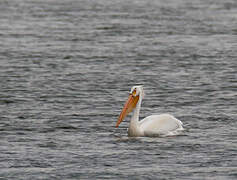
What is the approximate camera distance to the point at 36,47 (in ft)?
96.9

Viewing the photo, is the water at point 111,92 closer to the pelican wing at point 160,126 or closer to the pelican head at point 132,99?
the pelican wing at point 160,126

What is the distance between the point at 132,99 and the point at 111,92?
432 cm

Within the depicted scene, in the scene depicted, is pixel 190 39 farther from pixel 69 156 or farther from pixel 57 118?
pixel 69 156

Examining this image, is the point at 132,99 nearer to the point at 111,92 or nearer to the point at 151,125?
the point at 151,125

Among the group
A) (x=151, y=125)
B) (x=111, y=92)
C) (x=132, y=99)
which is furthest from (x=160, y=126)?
(x=111, y=92)

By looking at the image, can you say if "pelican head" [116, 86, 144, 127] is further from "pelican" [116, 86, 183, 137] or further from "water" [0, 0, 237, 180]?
"water" [0, 0, 237, 180]

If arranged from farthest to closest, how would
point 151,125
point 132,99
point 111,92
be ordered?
point 111,92, point 132,99, point 151,125

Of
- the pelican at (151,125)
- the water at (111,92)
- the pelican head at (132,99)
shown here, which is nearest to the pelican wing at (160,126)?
the pelican at (151,125)

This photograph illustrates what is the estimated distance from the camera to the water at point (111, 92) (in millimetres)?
13344

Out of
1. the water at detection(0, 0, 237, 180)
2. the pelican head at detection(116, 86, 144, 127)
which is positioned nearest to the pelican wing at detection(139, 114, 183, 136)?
the water at detection(0, 0, 237, 180)

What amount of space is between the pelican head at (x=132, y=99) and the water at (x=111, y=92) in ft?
1.21

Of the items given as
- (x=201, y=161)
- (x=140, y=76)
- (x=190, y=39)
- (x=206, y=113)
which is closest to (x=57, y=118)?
(x=206, y=113)

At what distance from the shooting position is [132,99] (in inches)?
649

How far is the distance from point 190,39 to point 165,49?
3.14 m
